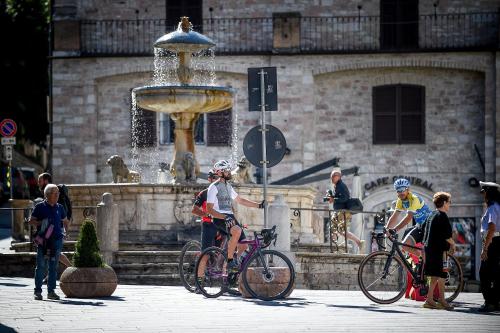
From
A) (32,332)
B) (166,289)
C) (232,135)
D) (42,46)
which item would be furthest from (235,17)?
(32,332)

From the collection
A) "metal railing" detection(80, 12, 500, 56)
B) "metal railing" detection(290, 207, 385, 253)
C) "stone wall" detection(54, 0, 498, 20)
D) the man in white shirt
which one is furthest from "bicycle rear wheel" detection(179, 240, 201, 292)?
"stone wall" detection(54, 0, 498, 20)

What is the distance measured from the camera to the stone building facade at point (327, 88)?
37.4 m

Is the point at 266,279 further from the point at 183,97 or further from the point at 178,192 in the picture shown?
the point at 183,97

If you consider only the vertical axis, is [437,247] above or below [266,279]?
above

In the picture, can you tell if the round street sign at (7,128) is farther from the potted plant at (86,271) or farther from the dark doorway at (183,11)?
the potted plant at (86,271)

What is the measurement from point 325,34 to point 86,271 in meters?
22.0

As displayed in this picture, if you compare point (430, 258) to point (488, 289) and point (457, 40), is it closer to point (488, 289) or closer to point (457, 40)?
point (488, 289)

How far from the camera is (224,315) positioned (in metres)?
14.8

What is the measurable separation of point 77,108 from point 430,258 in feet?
75.3

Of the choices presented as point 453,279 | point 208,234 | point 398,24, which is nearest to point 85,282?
point 208,234

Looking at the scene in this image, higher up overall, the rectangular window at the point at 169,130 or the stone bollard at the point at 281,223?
the rectangular window at the point at 169,130

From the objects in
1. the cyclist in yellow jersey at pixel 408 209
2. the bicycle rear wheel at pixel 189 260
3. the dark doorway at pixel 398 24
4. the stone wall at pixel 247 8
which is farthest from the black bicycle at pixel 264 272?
the stone wall at pixel 247 8

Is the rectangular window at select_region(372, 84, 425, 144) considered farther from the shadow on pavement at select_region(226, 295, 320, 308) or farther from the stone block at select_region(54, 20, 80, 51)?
the shadow on pavement at select_region(226, 295, 320, 308)

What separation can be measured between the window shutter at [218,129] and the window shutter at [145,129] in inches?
61.7
